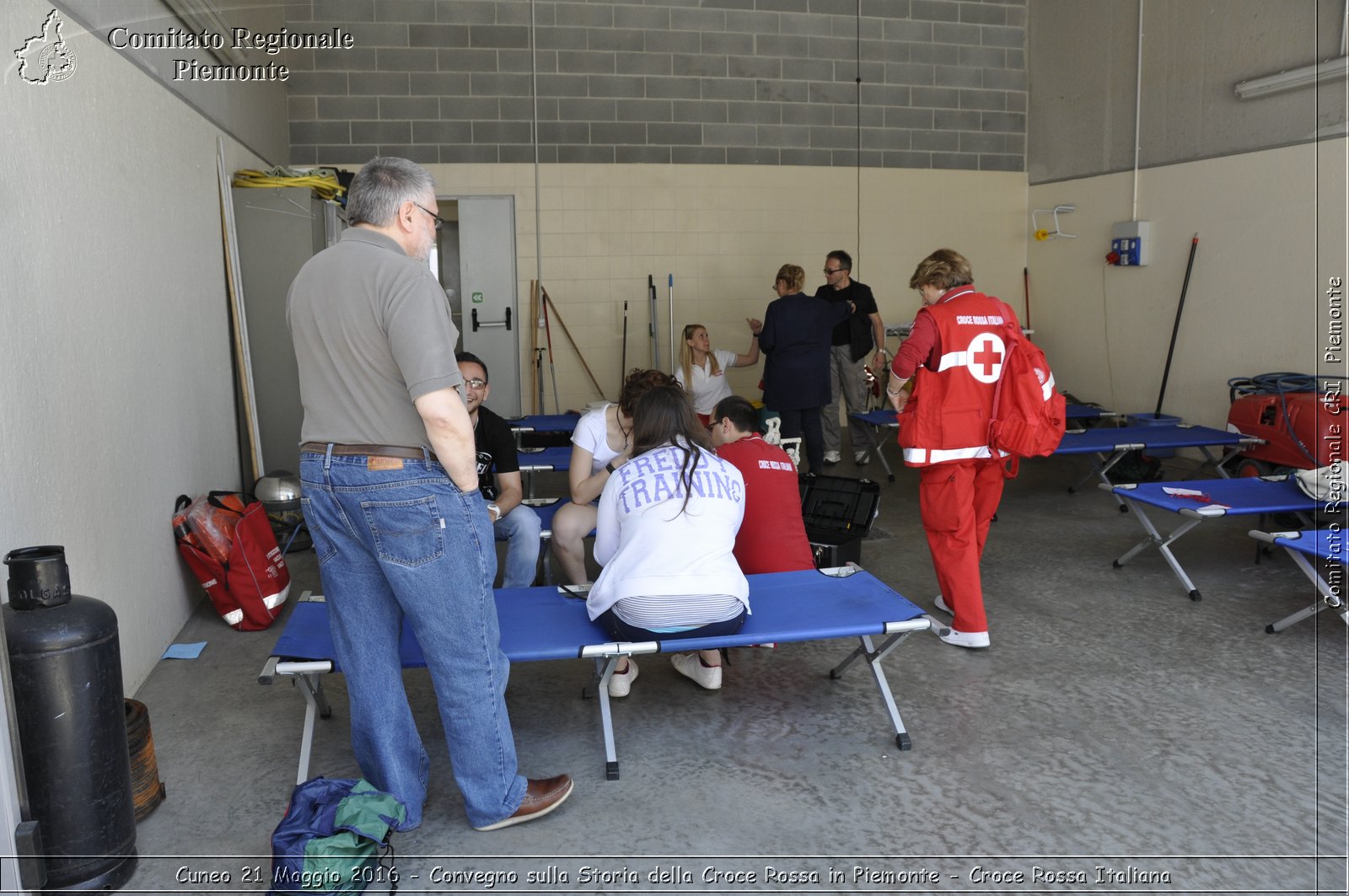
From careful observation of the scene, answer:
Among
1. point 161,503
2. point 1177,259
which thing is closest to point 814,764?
point 161,503

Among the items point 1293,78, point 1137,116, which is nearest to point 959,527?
point 1293,78

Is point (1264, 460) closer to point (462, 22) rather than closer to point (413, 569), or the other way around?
point (413, 569)

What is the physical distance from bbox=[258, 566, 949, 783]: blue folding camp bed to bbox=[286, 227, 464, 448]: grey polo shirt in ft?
2.29

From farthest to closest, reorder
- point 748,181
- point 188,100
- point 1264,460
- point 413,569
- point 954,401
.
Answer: point 748,181, point 1264,460, point 188,100, point 954,401, point 413,569

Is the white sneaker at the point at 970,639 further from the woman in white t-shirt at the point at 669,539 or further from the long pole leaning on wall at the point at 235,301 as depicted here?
the long pole leaning on wall at the point at 235,301

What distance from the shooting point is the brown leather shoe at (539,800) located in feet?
7.96

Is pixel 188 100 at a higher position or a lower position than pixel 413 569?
higher

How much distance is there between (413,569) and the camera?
2148mm

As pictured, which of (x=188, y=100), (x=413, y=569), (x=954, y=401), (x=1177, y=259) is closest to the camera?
(x=413, y=569)

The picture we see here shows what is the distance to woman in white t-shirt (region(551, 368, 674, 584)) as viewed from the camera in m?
3.48

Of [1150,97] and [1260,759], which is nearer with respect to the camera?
[1260,759]

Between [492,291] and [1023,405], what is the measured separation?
5828mm

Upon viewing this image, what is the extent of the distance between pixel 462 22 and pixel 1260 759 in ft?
24.8

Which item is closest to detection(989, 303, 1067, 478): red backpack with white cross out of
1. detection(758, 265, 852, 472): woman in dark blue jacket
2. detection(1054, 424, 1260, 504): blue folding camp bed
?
detection(1054, 424, 1260, 504): blue folding camp bed
